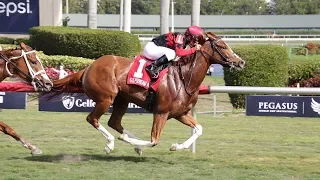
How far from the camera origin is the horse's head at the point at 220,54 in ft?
32.2

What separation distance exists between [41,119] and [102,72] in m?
6.94

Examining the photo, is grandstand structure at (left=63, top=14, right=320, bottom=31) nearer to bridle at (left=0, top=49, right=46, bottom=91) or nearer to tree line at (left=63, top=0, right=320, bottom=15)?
tree line at (left=63, top=0, right=320, bottom=15)

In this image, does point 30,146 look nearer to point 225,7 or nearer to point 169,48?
point 169,48

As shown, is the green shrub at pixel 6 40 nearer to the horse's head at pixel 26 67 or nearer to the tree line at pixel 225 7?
the horse's head at pixel 26 67

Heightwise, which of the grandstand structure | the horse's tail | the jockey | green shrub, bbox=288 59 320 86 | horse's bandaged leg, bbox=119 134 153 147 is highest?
the jockey

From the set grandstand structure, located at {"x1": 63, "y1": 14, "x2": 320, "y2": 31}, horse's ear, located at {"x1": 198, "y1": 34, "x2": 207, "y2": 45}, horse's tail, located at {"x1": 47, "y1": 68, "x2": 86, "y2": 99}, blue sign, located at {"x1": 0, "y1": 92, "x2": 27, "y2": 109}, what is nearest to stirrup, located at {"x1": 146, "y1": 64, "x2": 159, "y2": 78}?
horse's ear, located at {"x1": 198, "y1": 34, "x2": 207, "y2": 45}

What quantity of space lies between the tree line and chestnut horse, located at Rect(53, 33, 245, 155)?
270 feet

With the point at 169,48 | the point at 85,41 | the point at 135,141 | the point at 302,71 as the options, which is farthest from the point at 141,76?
the point at 85,41

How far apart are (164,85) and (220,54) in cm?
92

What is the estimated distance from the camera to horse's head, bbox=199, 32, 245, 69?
980cm

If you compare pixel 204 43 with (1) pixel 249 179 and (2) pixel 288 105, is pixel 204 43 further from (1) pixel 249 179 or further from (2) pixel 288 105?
(2) pixel 288 105

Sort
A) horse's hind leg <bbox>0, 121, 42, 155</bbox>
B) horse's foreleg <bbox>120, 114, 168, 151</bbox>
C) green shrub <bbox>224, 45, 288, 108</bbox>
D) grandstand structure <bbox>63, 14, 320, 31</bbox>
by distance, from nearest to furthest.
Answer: horse's foreleg <bbox>120, 114, 168, 151</bbox> < horse's hind leg <bbox>0, 121, 42, 155</bbox> < green shrub <bbox>224, 45, 288, 108</bbox> < grandstand structure <bbox>63, 14, 320, 31</bbox>

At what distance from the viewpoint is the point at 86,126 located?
49.5ft

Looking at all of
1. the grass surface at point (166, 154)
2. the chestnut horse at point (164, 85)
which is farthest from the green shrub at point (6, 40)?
the chestnut horse at point (164, 85)
